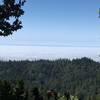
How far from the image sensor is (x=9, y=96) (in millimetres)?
57531

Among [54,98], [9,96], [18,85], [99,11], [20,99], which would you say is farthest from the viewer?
[54,98]

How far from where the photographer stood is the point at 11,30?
1530 centimetres

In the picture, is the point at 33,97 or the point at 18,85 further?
the point at 33,97

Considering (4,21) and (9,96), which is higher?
(4,21)

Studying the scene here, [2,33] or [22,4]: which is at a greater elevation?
[22,4]

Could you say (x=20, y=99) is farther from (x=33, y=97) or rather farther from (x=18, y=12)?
(x=18, y=12)

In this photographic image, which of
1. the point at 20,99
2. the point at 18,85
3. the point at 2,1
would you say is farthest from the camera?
the point at 18,85

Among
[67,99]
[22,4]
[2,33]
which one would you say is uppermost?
[22,4]

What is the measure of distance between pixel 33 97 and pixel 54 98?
12.5 metres

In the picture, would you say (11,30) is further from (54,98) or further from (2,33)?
(54,98)

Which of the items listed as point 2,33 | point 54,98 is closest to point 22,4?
point 2,33

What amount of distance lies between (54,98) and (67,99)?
319 centimetres

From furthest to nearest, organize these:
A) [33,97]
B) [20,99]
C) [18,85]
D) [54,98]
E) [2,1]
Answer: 1. [54,98]
2. [33,97]
3. [18,85]
4. [20,99]
5. [2,1]

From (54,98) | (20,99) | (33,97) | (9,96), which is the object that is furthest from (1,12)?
(54,98)
